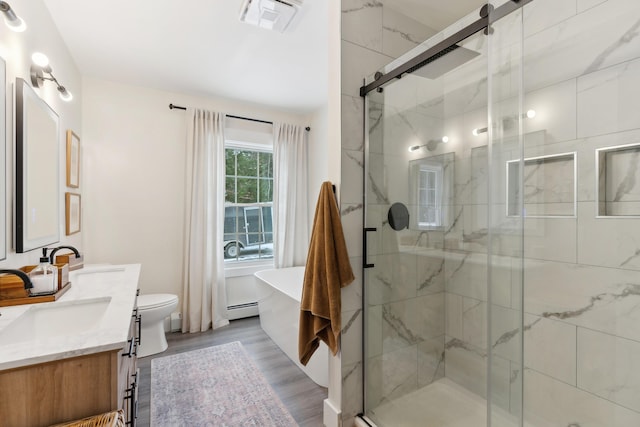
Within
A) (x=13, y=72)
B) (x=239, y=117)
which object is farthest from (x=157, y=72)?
(x=13, y=72)

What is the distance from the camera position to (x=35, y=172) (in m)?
1.77

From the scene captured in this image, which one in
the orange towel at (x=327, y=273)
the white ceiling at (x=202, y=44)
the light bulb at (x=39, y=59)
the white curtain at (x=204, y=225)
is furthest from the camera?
the white curtain at (x=204, y=225)

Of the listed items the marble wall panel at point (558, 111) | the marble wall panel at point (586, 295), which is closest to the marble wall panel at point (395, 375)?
the marble wall panel at point (586, 295)

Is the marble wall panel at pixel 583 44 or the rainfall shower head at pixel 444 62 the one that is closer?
the marble wall panel at pixel 583 44

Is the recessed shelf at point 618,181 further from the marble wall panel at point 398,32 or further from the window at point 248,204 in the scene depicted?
the window at point 248,204

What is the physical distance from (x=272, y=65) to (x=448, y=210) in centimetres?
212

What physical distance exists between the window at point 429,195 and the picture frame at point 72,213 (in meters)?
2.63

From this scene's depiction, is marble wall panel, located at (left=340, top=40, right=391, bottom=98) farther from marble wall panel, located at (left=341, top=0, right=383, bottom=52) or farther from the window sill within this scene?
the window sill

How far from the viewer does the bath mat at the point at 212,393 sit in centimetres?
186

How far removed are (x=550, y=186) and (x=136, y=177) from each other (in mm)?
3486

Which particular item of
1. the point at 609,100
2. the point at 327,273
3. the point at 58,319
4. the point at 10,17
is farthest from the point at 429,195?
the point at 10,17

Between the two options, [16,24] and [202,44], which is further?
[202,44]

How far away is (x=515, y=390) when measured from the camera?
1.20m

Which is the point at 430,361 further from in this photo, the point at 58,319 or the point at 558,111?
the point at 58,319
